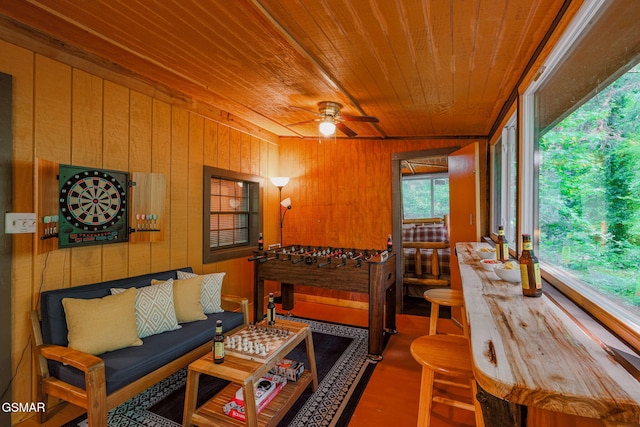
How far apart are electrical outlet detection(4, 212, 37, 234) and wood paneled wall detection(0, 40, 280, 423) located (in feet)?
0.17

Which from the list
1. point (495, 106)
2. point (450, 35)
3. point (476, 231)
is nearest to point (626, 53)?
point (450, 35)

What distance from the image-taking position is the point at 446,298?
225 cm

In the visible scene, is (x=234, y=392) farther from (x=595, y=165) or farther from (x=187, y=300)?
(x=595, y=165)

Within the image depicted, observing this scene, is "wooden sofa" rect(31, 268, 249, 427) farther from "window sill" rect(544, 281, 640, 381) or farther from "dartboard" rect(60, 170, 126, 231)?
"window sill" rect(544, 281, 640, 381)

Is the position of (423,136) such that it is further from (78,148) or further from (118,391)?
(118,391)

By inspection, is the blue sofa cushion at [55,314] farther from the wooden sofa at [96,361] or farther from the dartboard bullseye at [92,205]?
the dartboard bullseye at [92,205]

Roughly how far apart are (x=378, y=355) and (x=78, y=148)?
300 centimetres

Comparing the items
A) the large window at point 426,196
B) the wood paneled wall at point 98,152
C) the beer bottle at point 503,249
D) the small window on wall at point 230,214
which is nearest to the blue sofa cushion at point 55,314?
the wood paneled wall at point 98,152

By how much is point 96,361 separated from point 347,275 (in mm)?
2094

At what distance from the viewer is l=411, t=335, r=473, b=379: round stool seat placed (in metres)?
1.43

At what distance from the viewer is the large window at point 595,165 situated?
38.0 inches

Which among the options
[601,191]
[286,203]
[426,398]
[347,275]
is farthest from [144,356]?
[286,203]

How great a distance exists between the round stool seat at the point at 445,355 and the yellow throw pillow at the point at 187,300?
6.06ft

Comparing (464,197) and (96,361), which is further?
(464,197)
